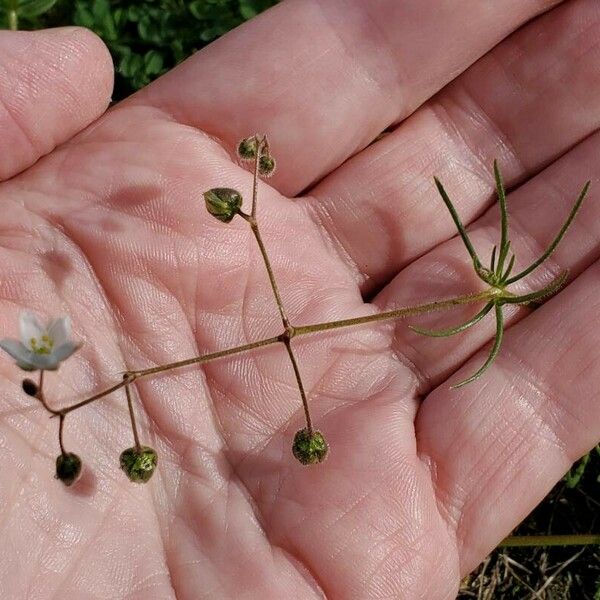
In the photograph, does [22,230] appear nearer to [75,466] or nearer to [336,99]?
[75,466]

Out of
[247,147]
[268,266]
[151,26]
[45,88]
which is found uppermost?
[45,88]

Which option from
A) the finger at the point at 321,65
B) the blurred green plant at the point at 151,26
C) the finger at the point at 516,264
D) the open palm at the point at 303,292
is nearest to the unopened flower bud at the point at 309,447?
the open palm at the point at 303,292

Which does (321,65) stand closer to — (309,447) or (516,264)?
(516,264)

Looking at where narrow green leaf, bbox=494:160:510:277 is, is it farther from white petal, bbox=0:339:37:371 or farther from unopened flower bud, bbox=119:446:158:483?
white petal, bbox=0:339:37:371

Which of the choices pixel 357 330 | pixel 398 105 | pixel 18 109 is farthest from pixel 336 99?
pixel 18 109

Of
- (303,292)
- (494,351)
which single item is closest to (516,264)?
(494,351)

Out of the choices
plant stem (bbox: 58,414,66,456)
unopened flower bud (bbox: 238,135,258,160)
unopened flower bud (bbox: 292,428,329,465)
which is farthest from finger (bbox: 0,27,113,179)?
unopened flower bud (bbox: 292,428,329,465)
